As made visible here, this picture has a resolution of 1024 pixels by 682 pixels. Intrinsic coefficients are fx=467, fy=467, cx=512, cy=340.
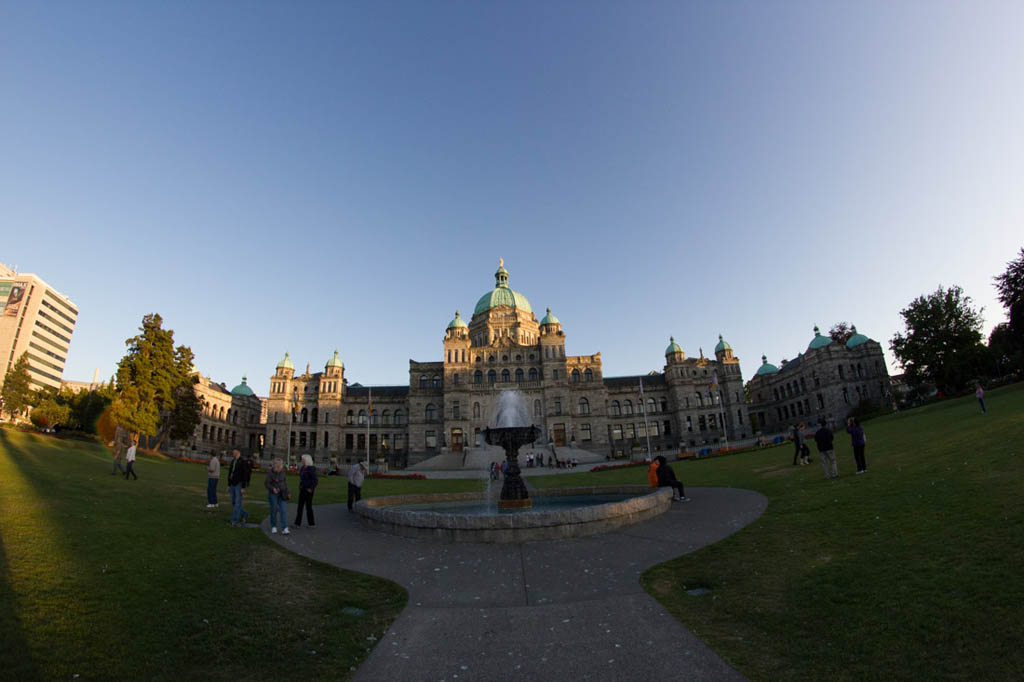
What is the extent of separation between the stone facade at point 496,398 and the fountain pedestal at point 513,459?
4644 centimetres

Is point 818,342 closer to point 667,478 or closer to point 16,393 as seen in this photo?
point 667,478

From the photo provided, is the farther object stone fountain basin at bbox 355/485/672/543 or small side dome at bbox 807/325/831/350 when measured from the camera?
small side dome at bbox 807/325/831/350

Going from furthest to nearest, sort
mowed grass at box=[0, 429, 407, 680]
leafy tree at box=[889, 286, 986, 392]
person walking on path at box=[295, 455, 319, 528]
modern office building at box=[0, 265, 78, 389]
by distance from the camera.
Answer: modern office building at box=[0, 265, 78, 389] → leafy tree at box=[889, 286, 986, 392] → person walking on path at box=[295, 455, 319, 528] → mowed grass at box=[0, 429, 407, 680]

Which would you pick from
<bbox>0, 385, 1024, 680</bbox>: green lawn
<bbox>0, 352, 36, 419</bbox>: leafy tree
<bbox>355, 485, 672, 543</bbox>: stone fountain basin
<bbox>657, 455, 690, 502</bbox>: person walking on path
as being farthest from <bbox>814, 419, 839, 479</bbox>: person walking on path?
<bbox>0, 352, 36, 419</bbox>: leafy tree

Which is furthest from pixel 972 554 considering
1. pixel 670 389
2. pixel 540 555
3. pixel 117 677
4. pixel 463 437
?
pixel 670 389

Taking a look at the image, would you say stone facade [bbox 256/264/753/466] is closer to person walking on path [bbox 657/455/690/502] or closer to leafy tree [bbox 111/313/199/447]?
leafy tree [bbox 111/313/199/447]

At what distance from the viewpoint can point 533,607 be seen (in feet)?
23.9

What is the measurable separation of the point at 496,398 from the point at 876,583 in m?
59.1

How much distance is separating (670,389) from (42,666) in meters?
76.3

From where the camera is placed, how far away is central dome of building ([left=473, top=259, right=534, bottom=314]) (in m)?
75.1

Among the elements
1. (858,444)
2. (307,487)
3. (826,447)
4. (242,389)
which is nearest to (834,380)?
(858,444)

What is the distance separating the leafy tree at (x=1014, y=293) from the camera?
42312 millimetres

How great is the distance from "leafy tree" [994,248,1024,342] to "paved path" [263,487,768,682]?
163ft

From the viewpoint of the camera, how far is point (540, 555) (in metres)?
10.2
